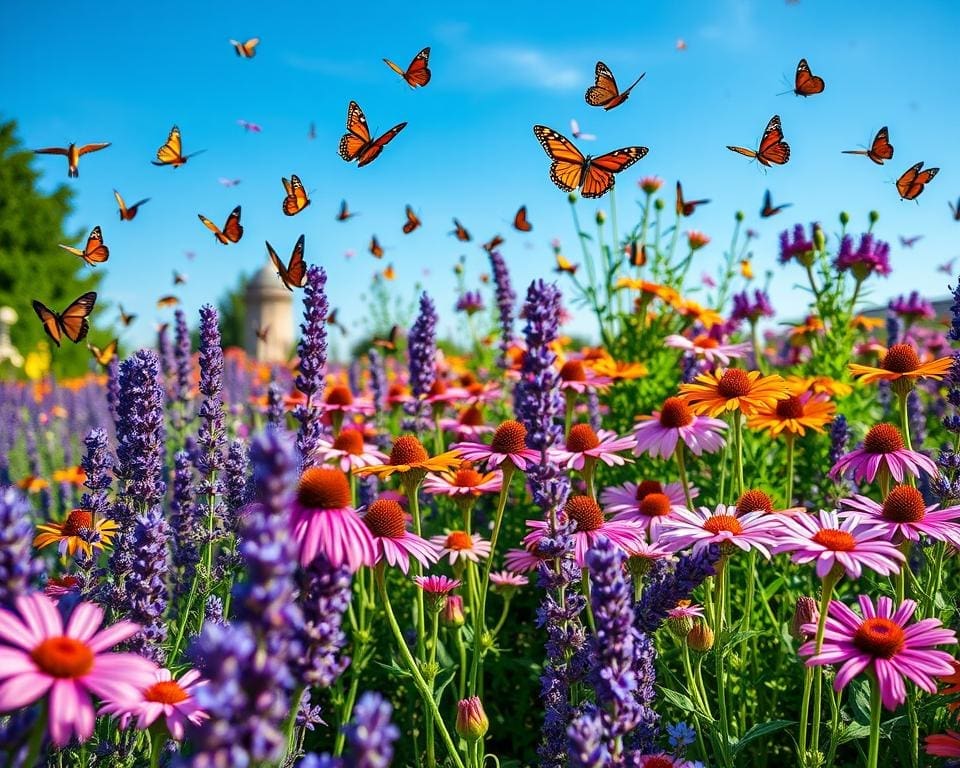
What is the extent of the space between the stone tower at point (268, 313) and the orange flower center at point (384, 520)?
98.3ft

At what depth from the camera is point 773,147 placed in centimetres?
486

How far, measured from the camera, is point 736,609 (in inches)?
171

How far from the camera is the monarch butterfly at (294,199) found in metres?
3.95

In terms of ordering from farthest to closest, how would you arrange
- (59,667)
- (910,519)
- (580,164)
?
(580,164)
(910,519)
(59,667)

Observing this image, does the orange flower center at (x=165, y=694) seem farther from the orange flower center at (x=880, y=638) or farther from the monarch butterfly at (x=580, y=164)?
the monarch butterfly at (x=580, y=164)

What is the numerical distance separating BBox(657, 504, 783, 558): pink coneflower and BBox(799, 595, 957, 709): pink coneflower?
336mm

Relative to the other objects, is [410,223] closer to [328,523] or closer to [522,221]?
[522,221]

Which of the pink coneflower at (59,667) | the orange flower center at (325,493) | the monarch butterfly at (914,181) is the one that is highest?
the monarch butterfly at (914,181)

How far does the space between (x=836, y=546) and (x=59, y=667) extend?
7.10 feet

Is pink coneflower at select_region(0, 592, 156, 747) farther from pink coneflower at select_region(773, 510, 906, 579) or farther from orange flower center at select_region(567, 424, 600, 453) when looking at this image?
orange flower center at select_region(567, 424, 600, 453)

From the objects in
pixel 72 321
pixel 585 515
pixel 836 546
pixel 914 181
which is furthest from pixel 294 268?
pixel 914 181

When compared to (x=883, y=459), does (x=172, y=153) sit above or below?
above

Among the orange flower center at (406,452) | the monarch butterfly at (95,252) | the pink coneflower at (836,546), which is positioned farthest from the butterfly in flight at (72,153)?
the pink coneflower at (836,546)

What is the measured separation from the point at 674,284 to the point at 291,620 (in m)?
6.54
